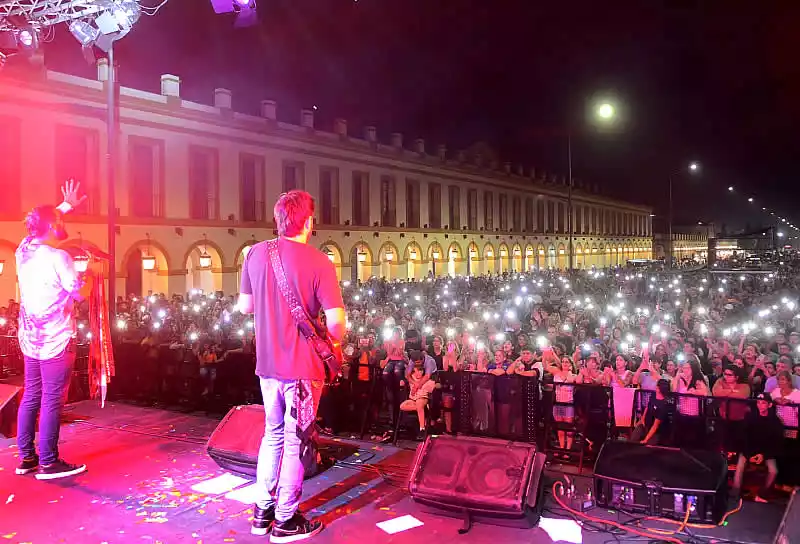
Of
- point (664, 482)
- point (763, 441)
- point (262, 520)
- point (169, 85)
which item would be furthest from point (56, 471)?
point (169, 85)

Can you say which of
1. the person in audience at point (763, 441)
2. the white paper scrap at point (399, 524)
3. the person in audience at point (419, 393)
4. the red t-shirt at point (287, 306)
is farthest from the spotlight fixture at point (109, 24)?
the person in audience at point (763, 441)

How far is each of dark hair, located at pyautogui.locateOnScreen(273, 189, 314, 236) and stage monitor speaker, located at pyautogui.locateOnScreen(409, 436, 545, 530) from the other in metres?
2.13

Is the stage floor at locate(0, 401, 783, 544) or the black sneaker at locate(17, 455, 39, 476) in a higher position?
the black sneaker at locate(17, 455, 39, 476)

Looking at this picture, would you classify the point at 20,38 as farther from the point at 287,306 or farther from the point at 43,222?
the point at 287,306

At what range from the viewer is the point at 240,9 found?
954 cm

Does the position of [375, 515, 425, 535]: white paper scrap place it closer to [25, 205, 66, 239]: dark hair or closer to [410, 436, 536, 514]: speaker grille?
[410, 436, 536, 514]: speaker grille

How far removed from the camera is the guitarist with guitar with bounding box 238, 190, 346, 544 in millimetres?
4156

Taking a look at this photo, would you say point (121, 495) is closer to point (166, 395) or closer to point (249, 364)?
point (249, 364)

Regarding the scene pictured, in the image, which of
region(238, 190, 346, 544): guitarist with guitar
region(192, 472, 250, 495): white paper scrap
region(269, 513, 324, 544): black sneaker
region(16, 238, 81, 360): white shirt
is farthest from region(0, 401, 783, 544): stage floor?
region(16, 238, 81, 360): white shirt

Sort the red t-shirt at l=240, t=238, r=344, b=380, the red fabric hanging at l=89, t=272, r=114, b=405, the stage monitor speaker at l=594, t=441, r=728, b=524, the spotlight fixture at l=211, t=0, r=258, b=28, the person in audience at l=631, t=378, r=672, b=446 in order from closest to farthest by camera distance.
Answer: the red t-shirt at l=240, t=238, r=344, b=380
the stage monitor speaker at l=594, t=441, r=728, b=524
the red fabric hanging at l=89, t=272, r=114, b=405
the person in audience at l=631, t=378, r=672, b=446
the spotlight fixture at l=211, t=0, r=258, b=28

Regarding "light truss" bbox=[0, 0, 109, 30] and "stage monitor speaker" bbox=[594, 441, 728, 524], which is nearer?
"stage monitor speaker" bbox=[594, 441, 728, 524]

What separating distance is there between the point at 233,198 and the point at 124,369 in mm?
24858

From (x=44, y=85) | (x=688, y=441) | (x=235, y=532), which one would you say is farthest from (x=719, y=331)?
(x=44, y=85)

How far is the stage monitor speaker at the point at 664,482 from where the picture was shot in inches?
189
